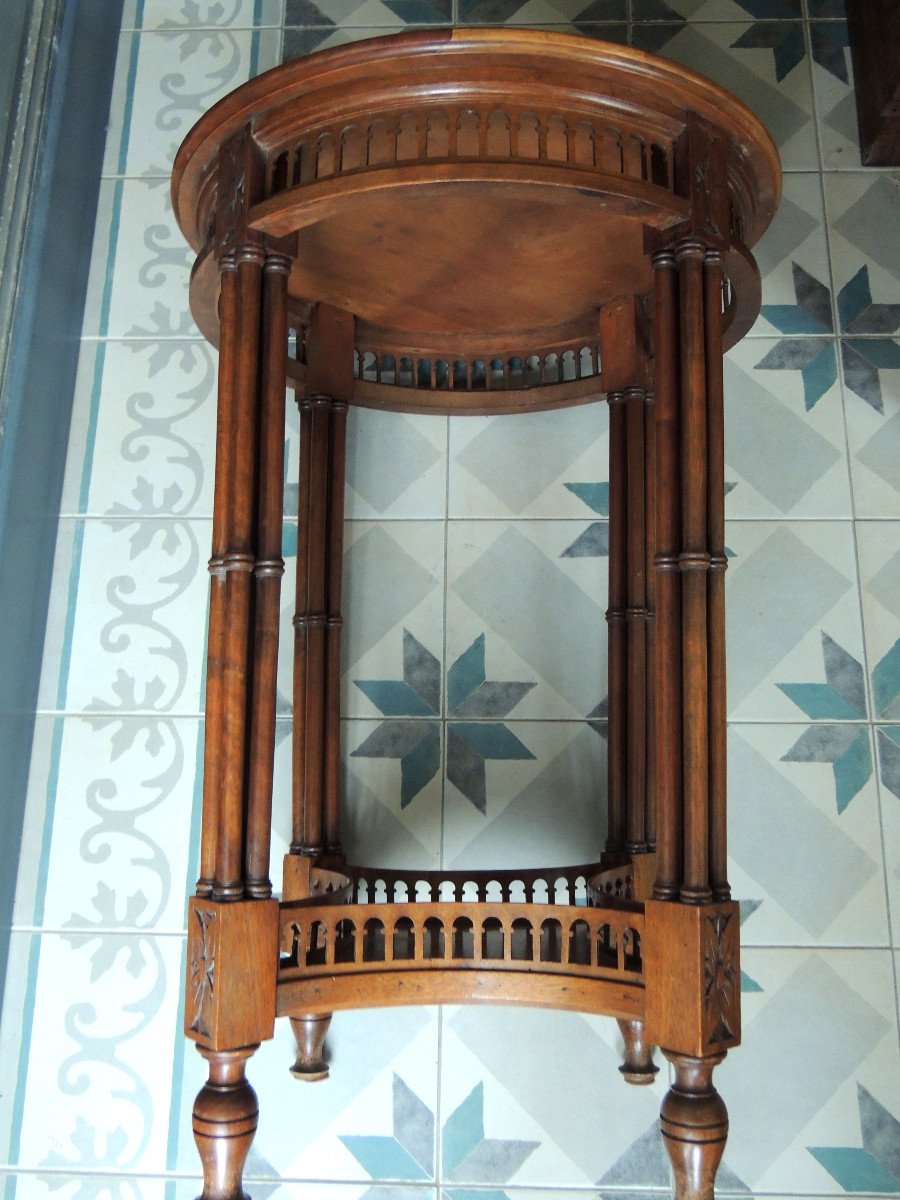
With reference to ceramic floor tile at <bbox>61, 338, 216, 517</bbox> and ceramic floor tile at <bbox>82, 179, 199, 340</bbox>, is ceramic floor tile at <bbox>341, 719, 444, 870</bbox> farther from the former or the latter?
ceramic floor tile at <bbox>82, 179, 199, 340</bbox>

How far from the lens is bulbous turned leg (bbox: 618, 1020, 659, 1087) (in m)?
1.19

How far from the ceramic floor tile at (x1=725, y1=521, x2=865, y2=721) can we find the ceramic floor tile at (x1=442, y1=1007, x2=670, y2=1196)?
0.42 metres

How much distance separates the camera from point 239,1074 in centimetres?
87

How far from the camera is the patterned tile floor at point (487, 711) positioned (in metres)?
1.21

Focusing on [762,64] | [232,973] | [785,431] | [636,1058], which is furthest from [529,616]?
[762,64]

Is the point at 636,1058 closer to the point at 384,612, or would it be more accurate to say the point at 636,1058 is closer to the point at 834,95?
the point at 384,612

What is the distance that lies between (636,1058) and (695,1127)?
372mm

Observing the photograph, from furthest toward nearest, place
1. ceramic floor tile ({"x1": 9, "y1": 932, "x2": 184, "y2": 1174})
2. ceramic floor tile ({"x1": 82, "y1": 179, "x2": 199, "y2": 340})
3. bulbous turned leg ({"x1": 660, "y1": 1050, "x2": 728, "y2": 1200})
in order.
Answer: ceramic floor tile ({"x1": 82, "y1": 179, "x2": 199, "y2": 340})
ceramic floor tile ({"x1": 9, "y1": 932, "x2": 184, "y2": 1174})
bulbous turned leg ({"x1": 660, "y1": 1050, "x2": 728, "y2": 1200})

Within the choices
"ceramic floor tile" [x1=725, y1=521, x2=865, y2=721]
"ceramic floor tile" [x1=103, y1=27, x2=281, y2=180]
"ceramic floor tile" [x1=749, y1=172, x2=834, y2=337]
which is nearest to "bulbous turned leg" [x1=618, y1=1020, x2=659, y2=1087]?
"ceramic floor tile" [x1=725, y1=521, x2=865, y2=721]

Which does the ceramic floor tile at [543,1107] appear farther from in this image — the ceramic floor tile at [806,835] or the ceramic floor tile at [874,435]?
the ceramic floor tile at [874,435]

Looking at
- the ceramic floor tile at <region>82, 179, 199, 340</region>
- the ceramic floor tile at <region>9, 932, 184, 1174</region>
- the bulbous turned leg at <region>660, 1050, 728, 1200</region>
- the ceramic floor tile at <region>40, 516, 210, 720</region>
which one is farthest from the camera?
the ceramic floor tile at <region>82, 179, 199, 340</region>

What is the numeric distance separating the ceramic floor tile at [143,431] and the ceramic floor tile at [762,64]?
75 cm

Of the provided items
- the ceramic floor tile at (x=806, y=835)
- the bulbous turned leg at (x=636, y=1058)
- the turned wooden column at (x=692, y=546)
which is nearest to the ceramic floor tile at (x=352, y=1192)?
the bulbous turned leg at (x=636, y=1058)

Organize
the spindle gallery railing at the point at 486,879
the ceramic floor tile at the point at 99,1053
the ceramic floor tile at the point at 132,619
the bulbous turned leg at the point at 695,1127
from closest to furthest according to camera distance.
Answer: the bulbous turned leg at the point at 695,1127
the spindle gallery railing at the point at 486,879
the ceramic floor tile at the point at 99,1053
the ceramic floor tile at the point at 132,619
